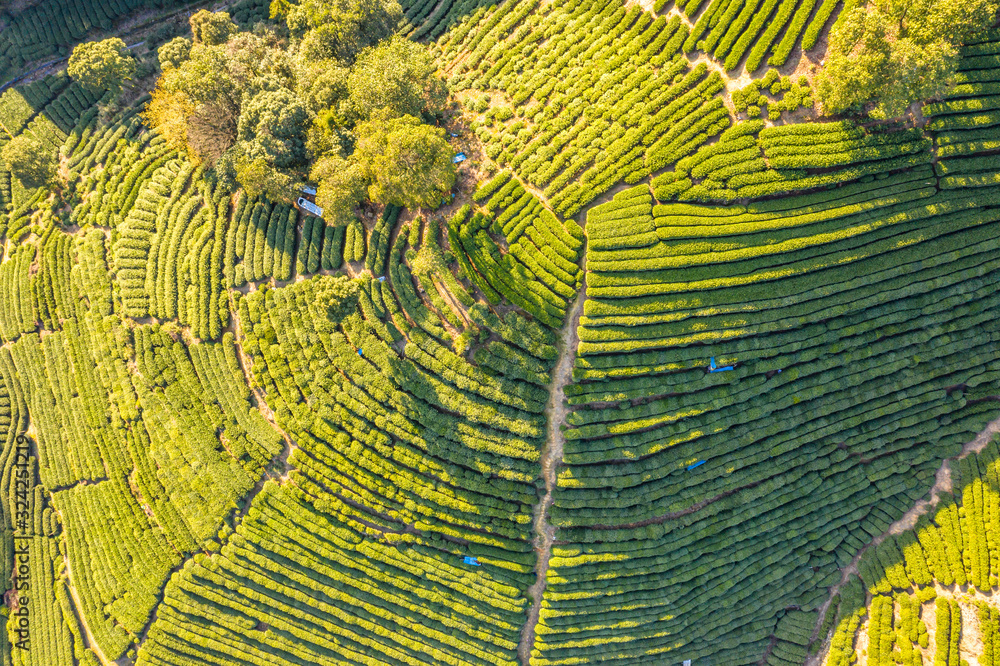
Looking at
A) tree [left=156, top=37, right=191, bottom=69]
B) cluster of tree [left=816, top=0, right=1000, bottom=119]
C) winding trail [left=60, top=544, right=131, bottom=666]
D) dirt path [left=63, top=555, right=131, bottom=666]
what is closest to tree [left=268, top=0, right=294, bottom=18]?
tree [left=156, top=37, right=191, bottom=69]

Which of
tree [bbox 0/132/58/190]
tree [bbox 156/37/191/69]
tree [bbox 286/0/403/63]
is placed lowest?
tree [bbox 0/132/58/190]

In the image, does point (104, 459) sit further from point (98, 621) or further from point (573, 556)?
point (573, 556)

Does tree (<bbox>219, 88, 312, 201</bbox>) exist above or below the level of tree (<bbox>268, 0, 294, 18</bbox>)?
below

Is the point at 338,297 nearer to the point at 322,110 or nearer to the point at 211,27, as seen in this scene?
the point at 322,110

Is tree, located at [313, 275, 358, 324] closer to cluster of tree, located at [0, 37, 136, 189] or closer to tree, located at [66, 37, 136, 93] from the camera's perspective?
tree, located at [66, 37, 136, 93]

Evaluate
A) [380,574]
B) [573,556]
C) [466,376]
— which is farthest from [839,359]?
[380,574]

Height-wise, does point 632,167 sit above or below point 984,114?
below
